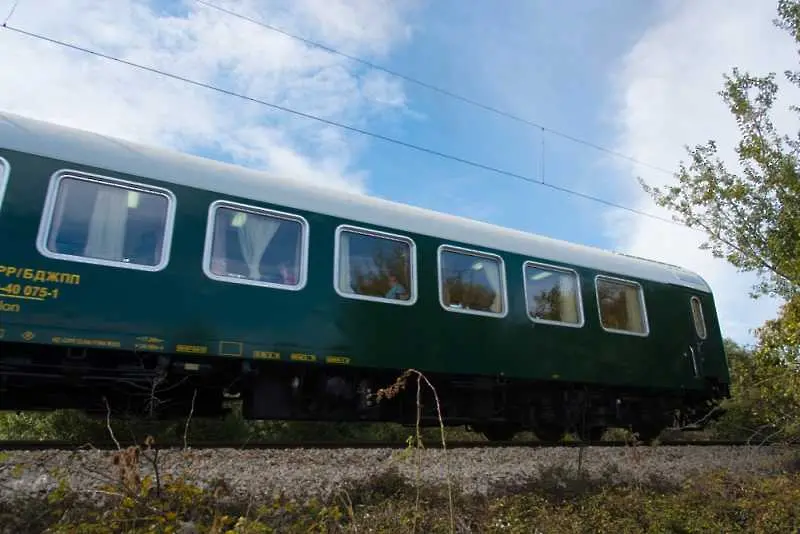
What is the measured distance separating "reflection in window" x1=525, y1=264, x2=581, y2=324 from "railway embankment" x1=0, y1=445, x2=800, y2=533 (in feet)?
6.48

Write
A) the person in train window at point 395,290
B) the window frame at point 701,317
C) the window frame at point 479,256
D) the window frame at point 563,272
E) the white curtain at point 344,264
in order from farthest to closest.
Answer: the window frame at point 701,317 → the window frame at point 563,272 → the window frame at point 479,256 → the person in train window at point 395,290 → the white curtain at point 344,264

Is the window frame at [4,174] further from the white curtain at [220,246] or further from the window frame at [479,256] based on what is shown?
the window frame at [479,256]

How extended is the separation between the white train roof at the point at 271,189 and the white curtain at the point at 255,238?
25cm

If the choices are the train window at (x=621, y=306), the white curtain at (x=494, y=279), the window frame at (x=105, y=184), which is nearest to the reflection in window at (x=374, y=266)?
the white curtain at (x=494, y=279)

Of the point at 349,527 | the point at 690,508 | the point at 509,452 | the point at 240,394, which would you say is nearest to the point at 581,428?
the point at 509,452

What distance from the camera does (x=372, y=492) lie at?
4.98 metres

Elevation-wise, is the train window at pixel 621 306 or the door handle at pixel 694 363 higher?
the train window at pixel 621 306

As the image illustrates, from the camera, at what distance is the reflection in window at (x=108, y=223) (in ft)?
18.2

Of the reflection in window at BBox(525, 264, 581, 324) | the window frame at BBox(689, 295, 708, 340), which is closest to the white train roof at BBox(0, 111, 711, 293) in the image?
the reflection in window at BBox(525, 264, 581, 324)

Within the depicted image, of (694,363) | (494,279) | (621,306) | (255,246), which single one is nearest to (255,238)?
(255,246)

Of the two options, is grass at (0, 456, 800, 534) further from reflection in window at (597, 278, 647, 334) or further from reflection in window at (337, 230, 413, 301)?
reflection in window at (597, 278, 647, 334)

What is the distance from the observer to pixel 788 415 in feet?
28.1

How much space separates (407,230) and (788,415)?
5806mm

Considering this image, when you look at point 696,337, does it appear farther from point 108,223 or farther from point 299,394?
point 108,223
